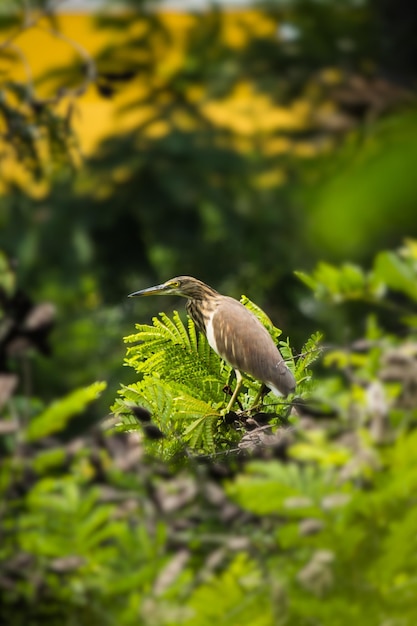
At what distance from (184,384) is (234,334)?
0.08ft

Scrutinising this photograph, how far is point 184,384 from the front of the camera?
1.02 ft

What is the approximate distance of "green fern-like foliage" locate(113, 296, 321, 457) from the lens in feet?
0.97

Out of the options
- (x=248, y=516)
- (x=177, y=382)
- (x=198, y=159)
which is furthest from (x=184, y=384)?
(x=198, y=159)

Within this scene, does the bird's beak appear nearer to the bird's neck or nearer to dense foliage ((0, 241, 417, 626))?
the bird's neck

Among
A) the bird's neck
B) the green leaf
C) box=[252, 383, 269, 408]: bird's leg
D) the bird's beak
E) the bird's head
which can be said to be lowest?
the green leaf

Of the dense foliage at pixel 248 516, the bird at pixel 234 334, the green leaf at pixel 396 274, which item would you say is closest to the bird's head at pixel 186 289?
the bird at pixel 234 334

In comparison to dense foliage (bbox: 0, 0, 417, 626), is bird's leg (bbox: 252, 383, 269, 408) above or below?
above

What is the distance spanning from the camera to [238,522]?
1065 mm

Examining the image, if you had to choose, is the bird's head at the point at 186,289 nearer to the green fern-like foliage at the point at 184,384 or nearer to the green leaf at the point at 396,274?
the green fern-like foliage at the point at 184,384

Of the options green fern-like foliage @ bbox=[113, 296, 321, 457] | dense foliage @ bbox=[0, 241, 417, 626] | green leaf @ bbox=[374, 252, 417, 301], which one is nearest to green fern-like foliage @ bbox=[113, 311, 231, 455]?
green fern-like foliage @ bbox=[113, 296, 321, 457]

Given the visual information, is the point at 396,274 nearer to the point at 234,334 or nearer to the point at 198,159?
the point at 234,334

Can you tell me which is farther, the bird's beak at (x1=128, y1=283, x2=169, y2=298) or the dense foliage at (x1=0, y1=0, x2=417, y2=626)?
the dense foliage at (x1=0, y1=0, x2=417, y2=626)

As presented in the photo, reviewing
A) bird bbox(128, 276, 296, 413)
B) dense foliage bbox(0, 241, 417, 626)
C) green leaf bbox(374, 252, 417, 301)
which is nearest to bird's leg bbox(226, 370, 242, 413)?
bird bbox(128, 276, 296, 413)

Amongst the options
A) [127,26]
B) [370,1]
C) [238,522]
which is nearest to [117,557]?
[238,522]
